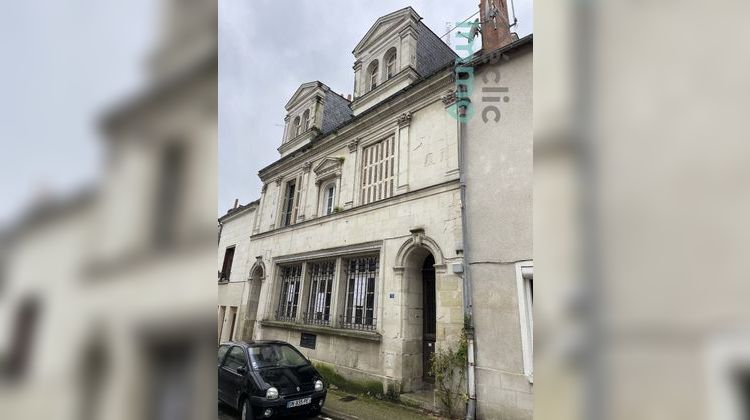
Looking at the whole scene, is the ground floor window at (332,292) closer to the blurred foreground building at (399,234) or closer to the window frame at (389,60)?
the blurred foreground building at (399,234)

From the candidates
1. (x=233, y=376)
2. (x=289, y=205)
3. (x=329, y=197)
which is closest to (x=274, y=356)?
(x=233, y=376)

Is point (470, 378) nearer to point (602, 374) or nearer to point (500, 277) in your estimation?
point (500, 277)

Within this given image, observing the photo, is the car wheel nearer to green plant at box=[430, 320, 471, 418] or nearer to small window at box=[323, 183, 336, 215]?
green plant at box=[430, 320, 471, 418]

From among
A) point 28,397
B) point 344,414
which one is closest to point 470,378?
point 344,414

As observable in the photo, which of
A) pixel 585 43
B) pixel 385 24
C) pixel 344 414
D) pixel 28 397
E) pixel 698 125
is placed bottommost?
pixel 344 414

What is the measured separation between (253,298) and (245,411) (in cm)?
632

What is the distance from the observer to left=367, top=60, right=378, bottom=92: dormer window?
9.79 m

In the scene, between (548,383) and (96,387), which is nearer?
(96,387)

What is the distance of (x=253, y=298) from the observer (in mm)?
10664

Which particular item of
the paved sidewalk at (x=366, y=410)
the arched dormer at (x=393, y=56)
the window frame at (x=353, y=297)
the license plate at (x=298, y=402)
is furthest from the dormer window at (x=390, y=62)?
the license plate at (x=298, y=402)

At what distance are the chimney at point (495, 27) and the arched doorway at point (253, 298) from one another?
26.7 feet

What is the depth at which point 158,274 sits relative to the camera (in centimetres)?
33

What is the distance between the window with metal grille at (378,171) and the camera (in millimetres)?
7965

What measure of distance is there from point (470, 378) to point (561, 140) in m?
5.44
